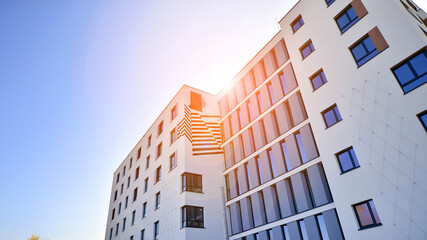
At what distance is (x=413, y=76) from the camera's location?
15773mm

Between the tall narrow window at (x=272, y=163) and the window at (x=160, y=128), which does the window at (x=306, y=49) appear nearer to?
the tall narrow window at (x=272, y=163)

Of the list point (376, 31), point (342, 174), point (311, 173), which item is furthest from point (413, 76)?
point (311, 173)

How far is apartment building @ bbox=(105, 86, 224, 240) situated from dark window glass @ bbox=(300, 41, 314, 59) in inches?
527

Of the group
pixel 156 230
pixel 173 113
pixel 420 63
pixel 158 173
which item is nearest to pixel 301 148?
pixel 420 63

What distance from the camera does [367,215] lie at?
15680 mm

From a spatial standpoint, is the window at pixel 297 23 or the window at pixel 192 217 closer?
the window at pixel 297 23

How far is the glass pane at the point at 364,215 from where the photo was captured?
612 inches

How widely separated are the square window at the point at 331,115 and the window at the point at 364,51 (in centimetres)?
351

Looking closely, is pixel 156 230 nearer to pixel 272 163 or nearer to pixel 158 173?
pixel 158 173

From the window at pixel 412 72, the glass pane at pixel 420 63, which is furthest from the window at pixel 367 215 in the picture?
the glass pane at pixel 420 63

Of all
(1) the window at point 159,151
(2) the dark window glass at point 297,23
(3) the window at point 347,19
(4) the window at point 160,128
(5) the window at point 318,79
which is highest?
(2) the dark window glass at point 297,23

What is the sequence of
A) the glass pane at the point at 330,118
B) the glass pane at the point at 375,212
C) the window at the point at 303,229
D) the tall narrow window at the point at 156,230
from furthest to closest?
the tall narrow window at the point at 156,230 → the window at the point at 303,229 → the glass pane at the point at 330,118 → the glass pane at the point at 375,212

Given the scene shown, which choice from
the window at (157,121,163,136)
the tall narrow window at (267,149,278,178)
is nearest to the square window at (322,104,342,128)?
the tall narrow window at (267,149,278,178)

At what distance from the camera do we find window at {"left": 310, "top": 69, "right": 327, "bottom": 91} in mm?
21062
